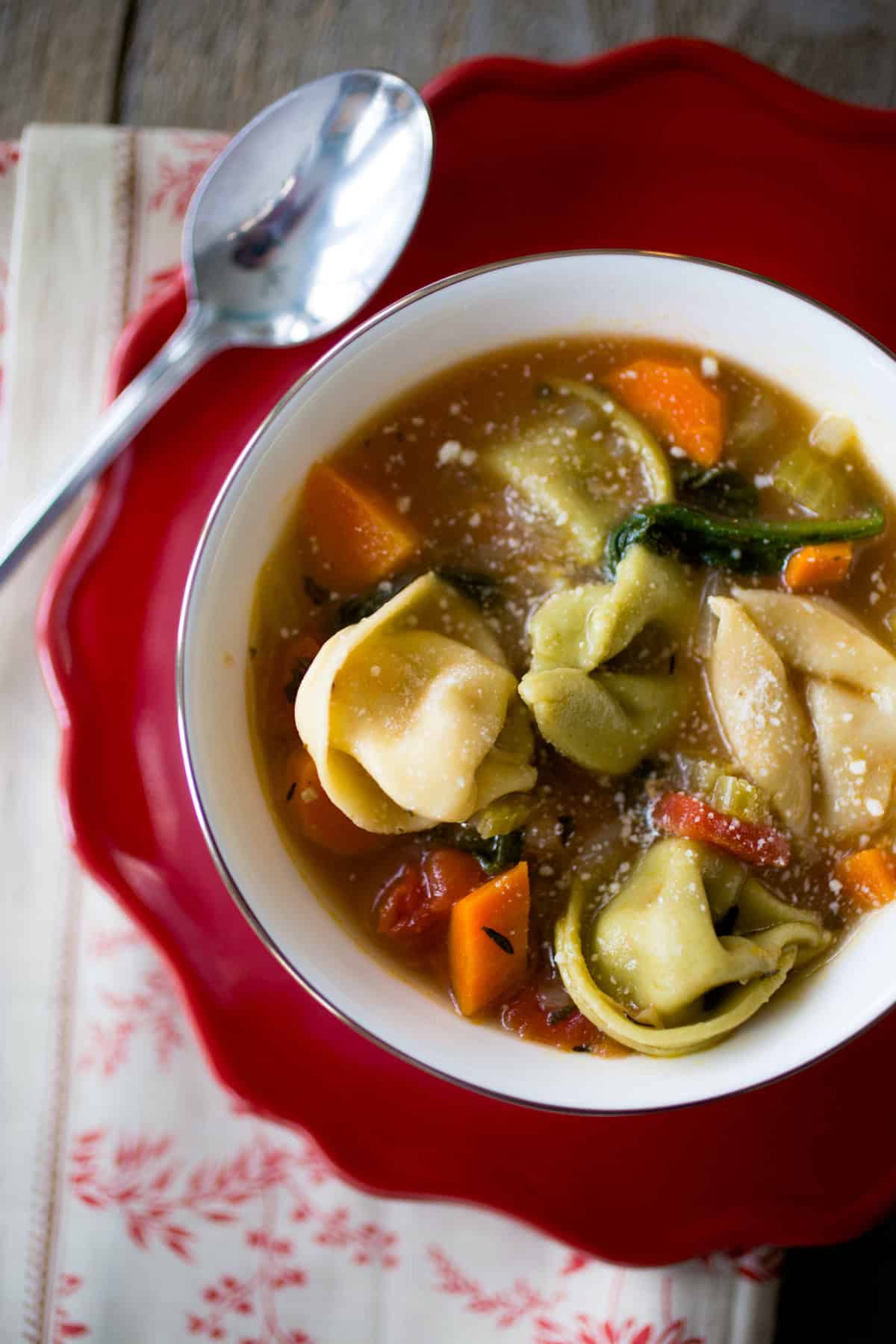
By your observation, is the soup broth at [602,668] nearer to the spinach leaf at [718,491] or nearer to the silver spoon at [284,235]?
the spinach leaf at [718,491]

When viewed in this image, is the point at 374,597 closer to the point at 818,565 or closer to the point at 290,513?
the point at 290,513

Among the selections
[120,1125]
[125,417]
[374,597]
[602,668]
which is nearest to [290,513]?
[374,597]

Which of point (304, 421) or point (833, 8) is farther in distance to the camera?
point (833, 8)

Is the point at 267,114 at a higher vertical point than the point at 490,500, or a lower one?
higher

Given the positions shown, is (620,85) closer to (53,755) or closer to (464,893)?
(464,893)

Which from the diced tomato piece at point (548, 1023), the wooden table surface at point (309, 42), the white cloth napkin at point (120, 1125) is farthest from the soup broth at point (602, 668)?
the wooden table surface at point (309, 42)

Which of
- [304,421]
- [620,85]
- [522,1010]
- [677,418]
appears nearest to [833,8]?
[620,85]
